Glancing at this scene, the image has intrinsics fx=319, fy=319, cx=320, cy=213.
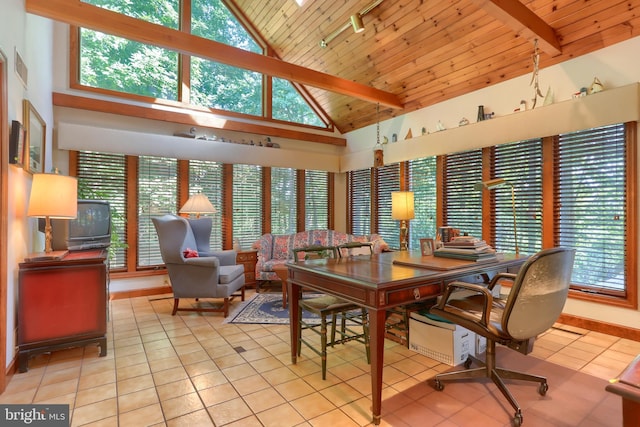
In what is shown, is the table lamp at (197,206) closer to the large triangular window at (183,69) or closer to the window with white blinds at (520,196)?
the large triangular window at (183,69)

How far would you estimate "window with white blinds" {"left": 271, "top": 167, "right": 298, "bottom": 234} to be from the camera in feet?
19.1

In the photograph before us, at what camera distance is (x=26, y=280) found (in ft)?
8.05

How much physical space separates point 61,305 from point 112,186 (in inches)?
93.9

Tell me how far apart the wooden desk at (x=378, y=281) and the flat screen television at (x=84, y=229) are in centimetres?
236

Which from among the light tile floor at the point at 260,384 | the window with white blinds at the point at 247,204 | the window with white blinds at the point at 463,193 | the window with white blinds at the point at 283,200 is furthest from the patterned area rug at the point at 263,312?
the window with white blinds at the point at 463,193

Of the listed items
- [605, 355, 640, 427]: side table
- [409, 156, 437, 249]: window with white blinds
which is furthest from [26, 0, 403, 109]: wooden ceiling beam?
[605, 355, 640, 427]: side table

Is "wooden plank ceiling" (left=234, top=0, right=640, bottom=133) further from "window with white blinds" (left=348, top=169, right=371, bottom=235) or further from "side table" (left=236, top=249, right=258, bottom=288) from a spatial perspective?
"side table" (left=236, top=249, right=258, bottom=288)

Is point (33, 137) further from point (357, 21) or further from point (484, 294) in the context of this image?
point (484, 294)

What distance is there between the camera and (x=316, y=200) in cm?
634

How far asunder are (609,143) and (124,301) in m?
5.92

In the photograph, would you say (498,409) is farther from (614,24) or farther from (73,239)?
(73,239)

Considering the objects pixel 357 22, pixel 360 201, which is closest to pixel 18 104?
pixel 357 22

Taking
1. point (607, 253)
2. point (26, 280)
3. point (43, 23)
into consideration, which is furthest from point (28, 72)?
point (607, 253)

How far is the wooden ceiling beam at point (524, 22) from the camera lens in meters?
2.70
